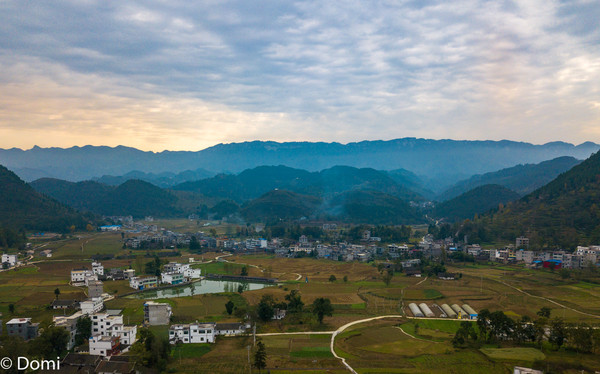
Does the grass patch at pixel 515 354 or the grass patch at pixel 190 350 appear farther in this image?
the grass patch at pixel 190 350

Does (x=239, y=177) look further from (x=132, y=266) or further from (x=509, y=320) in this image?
(x=509, y=320)

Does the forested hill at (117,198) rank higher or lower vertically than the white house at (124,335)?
higher

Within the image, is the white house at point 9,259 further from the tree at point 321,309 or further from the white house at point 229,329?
the tree at point 321,309

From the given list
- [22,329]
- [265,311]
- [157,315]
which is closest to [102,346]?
[157,315]

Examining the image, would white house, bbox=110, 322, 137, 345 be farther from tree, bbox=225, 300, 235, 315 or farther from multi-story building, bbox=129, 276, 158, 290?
multi-story building, bbox=129, 276, 158, 290

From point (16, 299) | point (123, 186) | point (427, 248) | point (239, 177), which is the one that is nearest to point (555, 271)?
point (427, 248)

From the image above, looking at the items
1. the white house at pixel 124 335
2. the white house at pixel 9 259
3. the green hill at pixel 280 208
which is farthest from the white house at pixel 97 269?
the green hill at pixel 280 208
